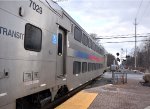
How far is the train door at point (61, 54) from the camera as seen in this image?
10.2 metres

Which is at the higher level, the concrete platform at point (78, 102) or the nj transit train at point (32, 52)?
the nj transit train at point (32, 52)

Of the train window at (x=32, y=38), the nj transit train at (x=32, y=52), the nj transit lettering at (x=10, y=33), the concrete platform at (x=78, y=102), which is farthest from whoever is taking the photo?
the concrete platform at (x=78, y=102)

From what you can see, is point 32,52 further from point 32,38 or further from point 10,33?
point 10,33

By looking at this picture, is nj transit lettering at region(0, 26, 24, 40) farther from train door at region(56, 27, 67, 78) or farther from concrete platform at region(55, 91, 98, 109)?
concrete platform at region(55, 91, 98, 109)

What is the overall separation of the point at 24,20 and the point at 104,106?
5731 millimetres

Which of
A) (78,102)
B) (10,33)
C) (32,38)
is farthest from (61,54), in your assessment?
(10,33)

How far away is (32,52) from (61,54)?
324 centimetres

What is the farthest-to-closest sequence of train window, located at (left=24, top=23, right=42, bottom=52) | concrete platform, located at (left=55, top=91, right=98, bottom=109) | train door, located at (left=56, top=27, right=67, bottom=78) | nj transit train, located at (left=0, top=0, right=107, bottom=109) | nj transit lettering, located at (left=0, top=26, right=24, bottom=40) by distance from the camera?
concrete platform, located at (left=55, top=91, right=98, bottom=109) < train door, located at (left=56, top=27, right=67, bottom=78) < train window, located at (left=24, top=23, right=42, bottom=52) < nj transit train, located at (left=0, top=0, right=107, bottom=109) < nj transit lettering, located at (left=0, top=26, right=24, bottom=40)

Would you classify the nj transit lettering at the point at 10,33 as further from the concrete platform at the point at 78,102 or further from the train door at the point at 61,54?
the concrete platform at the point at 78,102

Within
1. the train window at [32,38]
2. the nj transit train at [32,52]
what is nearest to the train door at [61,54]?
the nj transit train at [32,52]

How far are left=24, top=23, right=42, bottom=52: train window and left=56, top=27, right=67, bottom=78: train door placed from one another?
7.07 feet

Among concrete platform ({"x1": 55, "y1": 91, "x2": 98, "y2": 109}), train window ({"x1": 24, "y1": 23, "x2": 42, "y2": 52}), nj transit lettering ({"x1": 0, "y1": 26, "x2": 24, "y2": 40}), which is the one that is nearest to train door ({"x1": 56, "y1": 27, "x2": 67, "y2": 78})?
concrete platform ({"x1": 55, "y1": 91, "x2": 98, "y2": 109})

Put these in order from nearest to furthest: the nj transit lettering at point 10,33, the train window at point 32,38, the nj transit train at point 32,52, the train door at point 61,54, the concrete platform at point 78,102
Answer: the nj transit lettering at point 10,33 < the nj transit train at point 32,52 < the train window at point 32,38 < the train door at point 61,54 < the concrete platform at point 78,102

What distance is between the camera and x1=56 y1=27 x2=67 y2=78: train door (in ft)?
33.6
